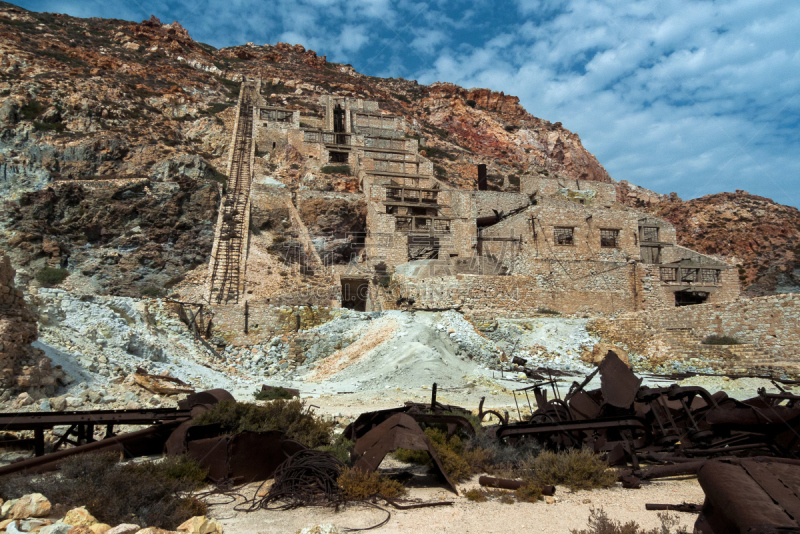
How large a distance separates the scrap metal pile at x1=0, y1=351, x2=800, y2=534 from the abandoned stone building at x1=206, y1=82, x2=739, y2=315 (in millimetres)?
13263

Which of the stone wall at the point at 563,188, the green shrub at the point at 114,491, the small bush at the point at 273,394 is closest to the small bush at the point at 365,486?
the green shrub at the point at 114,491

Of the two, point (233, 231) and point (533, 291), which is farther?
point (233, 231)

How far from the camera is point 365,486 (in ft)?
15.8

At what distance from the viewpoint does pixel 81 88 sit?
119 ft

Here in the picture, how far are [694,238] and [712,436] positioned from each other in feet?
162

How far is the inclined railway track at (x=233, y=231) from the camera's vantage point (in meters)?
23.0

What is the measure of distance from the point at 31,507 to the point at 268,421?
10.1 ft

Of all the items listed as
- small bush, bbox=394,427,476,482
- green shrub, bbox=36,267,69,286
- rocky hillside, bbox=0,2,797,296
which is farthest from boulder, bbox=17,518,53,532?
green shrub, bbox=36,267,69,286

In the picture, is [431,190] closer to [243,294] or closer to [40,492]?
[243,294]

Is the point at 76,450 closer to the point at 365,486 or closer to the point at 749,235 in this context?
the point at 365,486

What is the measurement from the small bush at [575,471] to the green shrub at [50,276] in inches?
991

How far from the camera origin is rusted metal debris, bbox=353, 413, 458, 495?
493 cm

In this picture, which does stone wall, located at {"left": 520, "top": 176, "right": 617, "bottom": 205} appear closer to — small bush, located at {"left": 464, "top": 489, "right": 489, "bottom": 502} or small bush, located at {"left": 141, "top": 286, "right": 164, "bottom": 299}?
small bush, located at {"left": 141, "top": 286, "right": 164, "bottom": 299}

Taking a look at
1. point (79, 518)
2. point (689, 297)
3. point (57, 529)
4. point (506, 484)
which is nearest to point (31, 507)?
point (79, 518)
